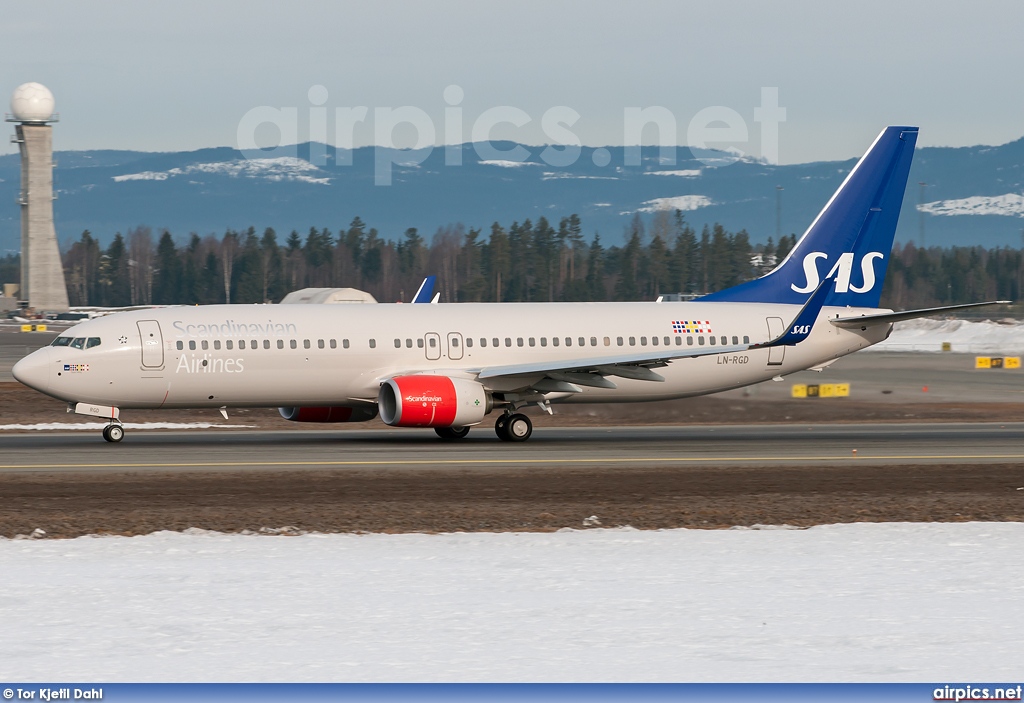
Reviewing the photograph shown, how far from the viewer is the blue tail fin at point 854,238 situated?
4103cm

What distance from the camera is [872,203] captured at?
41438mm

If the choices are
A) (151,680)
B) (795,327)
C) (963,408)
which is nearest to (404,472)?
(795,327)

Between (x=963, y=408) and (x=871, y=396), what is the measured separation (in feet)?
10.7

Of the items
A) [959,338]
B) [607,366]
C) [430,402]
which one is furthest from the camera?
[959,338]

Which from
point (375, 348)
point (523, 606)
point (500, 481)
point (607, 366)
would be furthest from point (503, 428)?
point (523, 606)

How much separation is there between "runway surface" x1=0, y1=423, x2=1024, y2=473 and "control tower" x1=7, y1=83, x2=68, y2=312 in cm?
13836

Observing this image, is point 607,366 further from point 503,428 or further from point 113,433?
point 113,433

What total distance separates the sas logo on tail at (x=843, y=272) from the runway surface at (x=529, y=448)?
4.01m

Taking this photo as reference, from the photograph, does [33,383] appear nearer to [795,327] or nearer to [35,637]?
[795,327]

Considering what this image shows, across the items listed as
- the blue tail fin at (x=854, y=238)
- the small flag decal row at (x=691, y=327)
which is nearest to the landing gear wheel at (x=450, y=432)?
the small flag decal row at (x=691, y=327)

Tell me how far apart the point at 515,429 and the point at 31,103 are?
144907 millimetres

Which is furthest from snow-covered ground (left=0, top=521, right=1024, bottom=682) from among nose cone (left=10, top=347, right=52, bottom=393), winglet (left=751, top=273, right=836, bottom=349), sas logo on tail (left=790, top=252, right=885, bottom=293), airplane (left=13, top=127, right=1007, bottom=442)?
sas logo on tail (left=790, top=252, right=885, bottom=293)

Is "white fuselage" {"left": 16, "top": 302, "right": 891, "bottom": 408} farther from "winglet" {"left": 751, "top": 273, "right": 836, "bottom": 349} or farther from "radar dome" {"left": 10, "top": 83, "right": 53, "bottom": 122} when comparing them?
"radar dome" {"left": 10, "top": 83, "right": 53, "bottom": 122}

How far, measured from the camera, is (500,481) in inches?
1016
